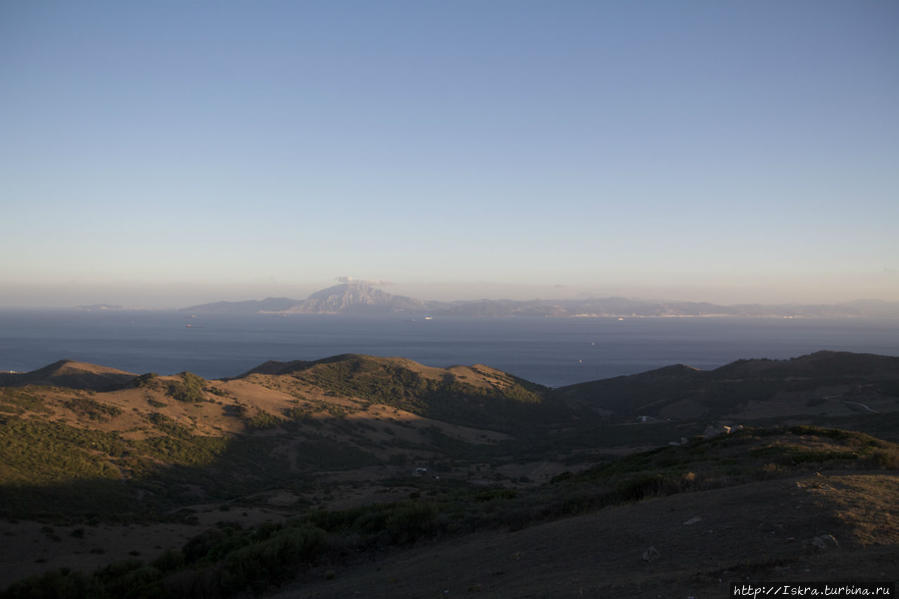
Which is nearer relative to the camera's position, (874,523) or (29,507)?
(874,523)

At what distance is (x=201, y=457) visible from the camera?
38281 millimetres

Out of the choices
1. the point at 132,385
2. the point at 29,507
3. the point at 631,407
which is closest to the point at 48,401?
the point at 132,385

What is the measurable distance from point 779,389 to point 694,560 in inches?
2840

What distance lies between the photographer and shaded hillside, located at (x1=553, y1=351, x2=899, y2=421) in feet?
184

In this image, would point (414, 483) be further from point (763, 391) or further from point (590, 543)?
point (763, 391)

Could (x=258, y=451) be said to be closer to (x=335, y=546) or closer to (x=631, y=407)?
(x=335, y=546)

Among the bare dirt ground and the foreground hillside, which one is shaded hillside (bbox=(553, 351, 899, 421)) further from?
the bare dirt ground

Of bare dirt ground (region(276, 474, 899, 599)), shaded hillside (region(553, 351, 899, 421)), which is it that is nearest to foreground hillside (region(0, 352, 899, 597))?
bare dirt ground (region(276, 474, 899, 599))

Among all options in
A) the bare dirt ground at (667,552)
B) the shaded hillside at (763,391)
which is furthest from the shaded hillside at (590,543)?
the shaded hillside at (763,391)

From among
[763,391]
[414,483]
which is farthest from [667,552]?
[763,391]

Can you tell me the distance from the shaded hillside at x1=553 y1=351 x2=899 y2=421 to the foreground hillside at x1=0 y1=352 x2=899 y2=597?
0.43 meters

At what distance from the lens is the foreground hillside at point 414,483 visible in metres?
8.22

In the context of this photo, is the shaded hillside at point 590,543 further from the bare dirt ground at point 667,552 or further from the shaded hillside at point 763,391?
the shaded hillside at point 763,391

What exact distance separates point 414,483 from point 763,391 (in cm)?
5837
